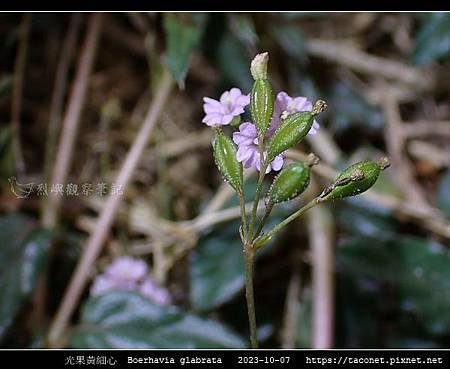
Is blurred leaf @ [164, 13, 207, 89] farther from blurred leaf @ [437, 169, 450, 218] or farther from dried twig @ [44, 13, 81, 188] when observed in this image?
blurred leaf @ [437, 169, 450, 218]

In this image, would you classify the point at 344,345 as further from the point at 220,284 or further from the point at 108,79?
the point at 108,79

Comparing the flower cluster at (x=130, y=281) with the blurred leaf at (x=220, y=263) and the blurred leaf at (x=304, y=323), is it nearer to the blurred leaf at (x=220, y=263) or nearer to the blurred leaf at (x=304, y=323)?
the blurred leaf at (x=220, y=263)

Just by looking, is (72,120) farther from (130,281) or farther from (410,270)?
(410,270)

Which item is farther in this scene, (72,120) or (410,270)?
(72,120)
